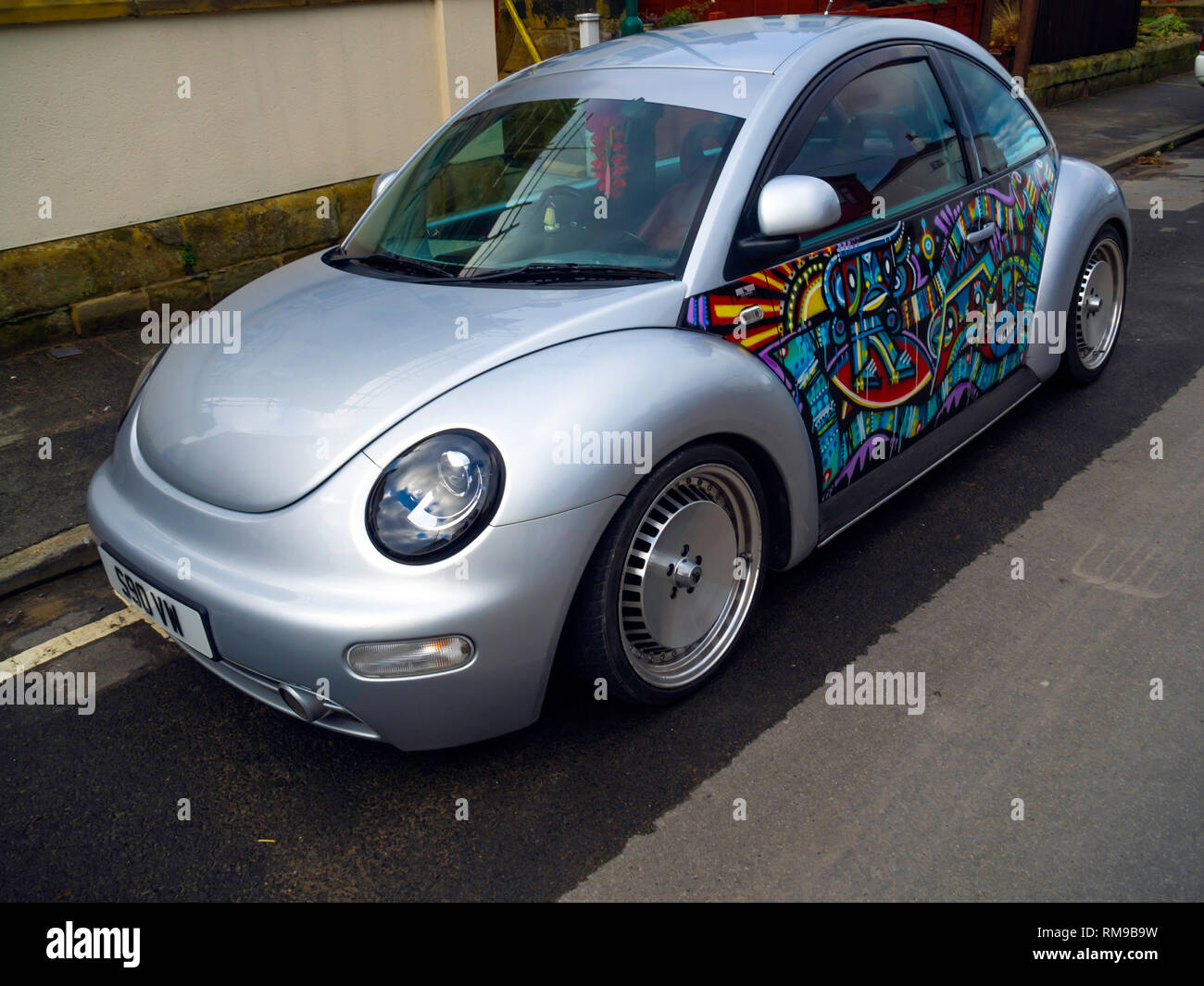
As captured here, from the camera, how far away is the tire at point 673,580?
8.66 ft

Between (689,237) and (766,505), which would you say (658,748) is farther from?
(689,237)

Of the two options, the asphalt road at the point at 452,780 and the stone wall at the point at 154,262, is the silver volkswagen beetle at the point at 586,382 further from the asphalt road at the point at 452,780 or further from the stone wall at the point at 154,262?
the stone wall at the point at 154,262

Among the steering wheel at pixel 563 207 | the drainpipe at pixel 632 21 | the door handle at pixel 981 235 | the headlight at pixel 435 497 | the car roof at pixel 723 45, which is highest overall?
the drainpipe at pixel 632 21

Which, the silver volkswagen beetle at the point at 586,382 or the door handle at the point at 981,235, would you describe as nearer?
the silver volkswagen beetle at the point at 586,382

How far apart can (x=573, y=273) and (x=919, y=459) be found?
1.50 metres

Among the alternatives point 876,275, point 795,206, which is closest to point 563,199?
point 795,206

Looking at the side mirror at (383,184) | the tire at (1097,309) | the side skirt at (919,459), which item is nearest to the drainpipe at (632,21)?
the tire at (1097,309)

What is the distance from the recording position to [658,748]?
9.38 ft

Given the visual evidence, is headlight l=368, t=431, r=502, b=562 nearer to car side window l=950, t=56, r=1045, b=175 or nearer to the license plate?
the license plate

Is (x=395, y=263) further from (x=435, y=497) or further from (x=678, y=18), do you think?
Answer: (x=678, y=18)

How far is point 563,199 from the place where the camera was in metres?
3.25

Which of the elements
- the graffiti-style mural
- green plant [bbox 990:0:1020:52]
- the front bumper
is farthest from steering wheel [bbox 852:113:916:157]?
green plant [bbox 990:0:1020:52]

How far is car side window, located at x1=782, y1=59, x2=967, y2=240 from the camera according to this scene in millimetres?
3295
